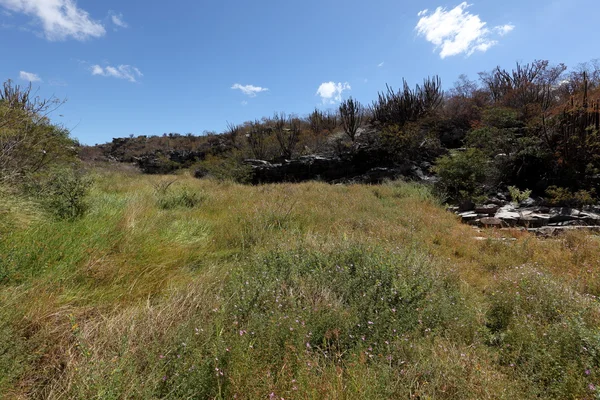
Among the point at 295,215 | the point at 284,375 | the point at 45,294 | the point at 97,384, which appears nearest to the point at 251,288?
the point at 284,375

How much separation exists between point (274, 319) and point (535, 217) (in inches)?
301

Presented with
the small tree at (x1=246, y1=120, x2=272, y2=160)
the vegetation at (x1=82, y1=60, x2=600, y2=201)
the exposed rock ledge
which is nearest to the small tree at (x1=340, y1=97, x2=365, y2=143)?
the vegetation at (x1=82, y1=60, x2=600, y2=201)

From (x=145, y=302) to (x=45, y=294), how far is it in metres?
0.73

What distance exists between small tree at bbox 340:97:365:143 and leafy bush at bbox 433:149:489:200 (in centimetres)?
980

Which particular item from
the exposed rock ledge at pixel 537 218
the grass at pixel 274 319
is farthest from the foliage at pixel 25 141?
the exposed rock ledge at pixel 537 218

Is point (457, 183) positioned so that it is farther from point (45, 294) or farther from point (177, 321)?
point (45, 294)

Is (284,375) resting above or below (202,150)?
below

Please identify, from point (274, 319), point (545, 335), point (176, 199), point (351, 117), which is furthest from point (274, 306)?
point (351, 117)

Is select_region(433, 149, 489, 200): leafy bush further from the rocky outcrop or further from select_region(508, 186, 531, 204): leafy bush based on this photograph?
the rocky outcrop

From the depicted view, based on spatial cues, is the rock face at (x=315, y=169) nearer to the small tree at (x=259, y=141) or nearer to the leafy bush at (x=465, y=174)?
the small tree at (x=259, y=141)

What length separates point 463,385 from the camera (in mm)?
1660

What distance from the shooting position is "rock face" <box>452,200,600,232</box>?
20.7ft

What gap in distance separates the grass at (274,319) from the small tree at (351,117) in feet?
53.8

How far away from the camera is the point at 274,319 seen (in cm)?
206
